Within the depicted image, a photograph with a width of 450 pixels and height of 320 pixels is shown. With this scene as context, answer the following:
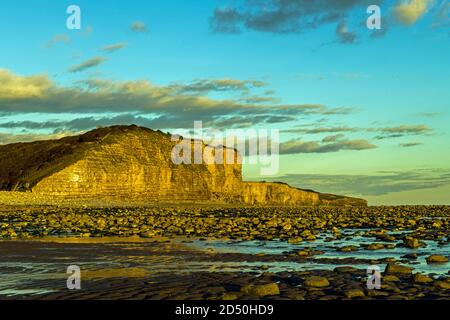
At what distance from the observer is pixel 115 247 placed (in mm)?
19828

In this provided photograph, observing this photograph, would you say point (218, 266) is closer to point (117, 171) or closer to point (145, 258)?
point (145, 258)

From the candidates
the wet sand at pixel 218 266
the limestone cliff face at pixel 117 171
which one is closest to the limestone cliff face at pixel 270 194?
the limestone cliff face at pixel 117 171

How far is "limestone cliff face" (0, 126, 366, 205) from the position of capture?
12375 cm

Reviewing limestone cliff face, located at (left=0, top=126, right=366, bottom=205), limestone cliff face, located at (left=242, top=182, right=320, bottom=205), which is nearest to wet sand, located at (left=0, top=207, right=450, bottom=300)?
limestone cliff face, located at (left=0, top=126, right=366, bottom=205)

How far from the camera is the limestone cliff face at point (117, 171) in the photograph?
4872 inches

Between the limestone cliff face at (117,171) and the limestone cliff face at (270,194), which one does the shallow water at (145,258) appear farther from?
the limestone cliff face at (270,194)

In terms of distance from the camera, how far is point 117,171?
436ft

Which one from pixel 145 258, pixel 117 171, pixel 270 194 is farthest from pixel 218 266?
pixel 270 194

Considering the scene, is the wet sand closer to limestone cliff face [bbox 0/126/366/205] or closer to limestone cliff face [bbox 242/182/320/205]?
limestone cliff face [bbox 0/126/366/205]

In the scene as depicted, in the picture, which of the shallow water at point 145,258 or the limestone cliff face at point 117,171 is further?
the limestone cliff face at point 117,171

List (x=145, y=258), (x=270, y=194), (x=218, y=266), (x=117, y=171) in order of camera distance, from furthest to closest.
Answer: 1. (x=270, y=194)
2. (x=117, y=171)
3. (x=145, y=258)
4. (x=218, y=266)

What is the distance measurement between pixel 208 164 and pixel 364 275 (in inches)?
5687
